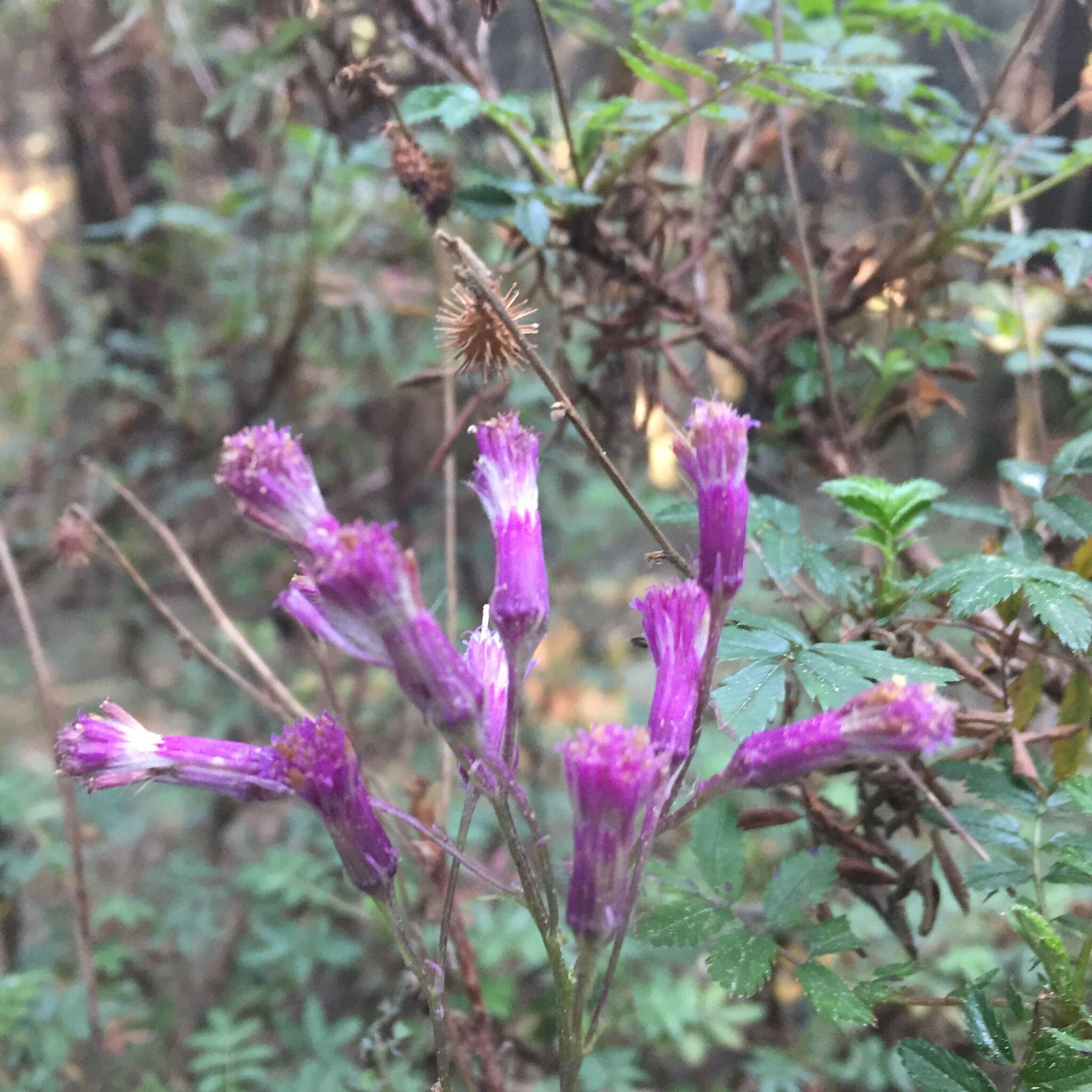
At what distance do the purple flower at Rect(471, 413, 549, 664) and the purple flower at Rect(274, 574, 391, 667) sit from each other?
9 centimetres

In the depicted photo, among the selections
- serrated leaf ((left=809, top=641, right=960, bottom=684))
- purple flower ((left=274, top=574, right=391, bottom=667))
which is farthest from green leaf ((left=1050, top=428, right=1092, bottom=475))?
purple flower ((left=274, top=574, right=391, bottom=667))

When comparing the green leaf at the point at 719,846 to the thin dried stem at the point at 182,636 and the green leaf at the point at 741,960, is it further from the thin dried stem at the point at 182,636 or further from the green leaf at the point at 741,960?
the thin dried stem at the point at 182,636

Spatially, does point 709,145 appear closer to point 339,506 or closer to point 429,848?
point 339,506

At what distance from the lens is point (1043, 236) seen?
886 mm

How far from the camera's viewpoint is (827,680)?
1.86 feet

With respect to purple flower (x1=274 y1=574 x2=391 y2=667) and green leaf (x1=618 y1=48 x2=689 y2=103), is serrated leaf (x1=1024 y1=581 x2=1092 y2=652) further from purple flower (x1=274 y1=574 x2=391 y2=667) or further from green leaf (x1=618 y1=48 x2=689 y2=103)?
green leaf (x1=618 y1=48 x2=689 y2=103)

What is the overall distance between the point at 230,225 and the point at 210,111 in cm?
75

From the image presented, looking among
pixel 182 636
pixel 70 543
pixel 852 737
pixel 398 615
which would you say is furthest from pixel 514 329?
pixel 70 543

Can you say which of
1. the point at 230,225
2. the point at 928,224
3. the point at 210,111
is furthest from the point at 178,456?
the point at 928,224

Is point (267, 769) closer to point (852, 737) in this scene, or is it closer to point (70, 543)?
point (852, 737)

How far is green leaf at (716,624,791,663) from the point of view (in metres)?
0.61

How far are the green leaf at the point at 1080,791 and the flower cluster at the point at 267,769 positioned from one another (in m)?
0.49

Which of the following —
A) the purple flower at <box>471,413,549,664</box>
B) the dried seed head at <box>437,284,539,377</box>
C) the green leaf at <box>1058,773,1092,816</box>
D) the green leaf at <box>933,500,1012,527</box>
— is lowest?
the green leaf at <box>1058,773,1092,816</box>

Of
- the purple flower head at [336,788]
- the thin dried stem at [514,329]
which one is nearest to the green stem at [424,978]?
the purple flower head at [336,788]
